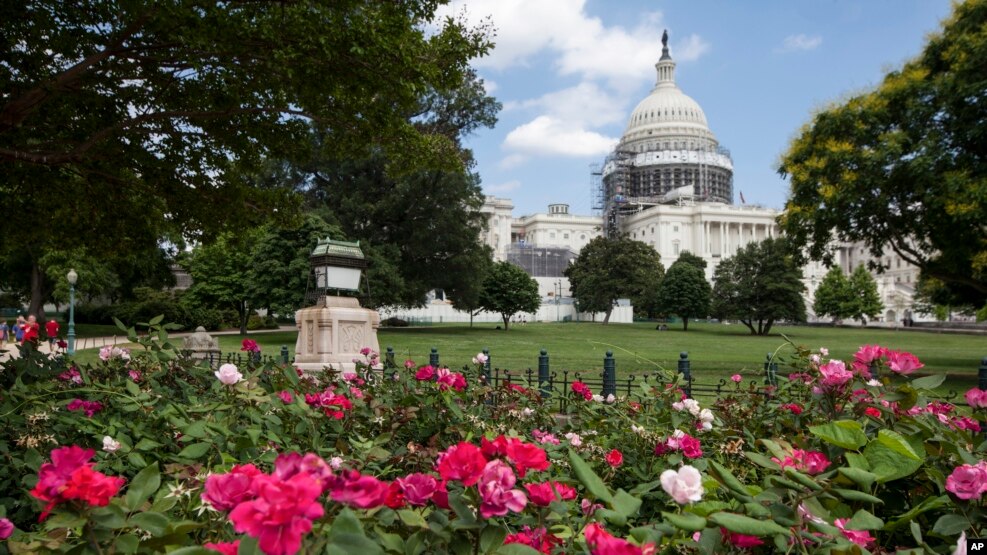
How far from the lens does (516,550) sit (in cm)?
152

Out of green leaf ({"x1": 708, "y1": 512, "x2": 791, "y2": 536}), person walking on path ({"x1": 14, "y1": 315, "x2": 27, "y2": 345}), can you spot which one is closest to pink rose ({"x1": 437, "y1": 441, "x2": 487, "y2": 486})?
green leaf ({"x1": 708, "y1": 512, "x2": 791, "y2": 536})

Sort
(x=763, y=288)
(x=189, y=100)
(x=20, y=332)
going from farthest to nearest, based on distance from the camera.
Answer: (x=763, y=288), (x=20, y=332), (x=189, y=100)

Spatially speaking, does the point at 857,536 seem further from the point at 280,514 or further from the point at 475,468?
the point at 280,514

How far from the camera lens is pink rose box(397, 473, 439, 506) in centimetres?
165

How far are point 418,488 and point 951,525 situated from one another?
4.61ft

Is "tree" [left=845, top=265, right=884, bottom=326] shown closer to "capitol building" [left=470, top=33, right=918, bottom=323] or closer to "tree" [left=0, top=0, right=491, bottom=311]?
"capitol building" [left=470, top=33, right=918, bottom=323]

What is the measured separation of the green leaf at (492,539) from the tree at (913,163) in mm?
16426

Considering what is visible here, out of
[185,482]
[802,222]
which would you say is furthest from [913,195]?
[185,482]

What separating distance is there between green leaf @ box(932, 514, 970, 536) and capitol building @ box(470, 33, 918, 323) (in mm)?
101130

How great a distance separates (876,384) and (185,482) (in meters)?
2.74

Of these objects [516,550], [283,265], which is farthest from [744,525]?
[283,265]

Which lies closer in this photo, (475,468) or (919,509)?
(475,468)

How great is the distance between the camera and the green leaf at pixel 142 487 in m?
1.65

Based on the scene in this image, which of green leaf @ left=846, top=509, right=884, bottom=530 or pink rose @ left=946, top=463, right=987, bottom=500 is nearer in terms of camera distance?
green leaf @ left=846, top=509, right=884, bottom=530
